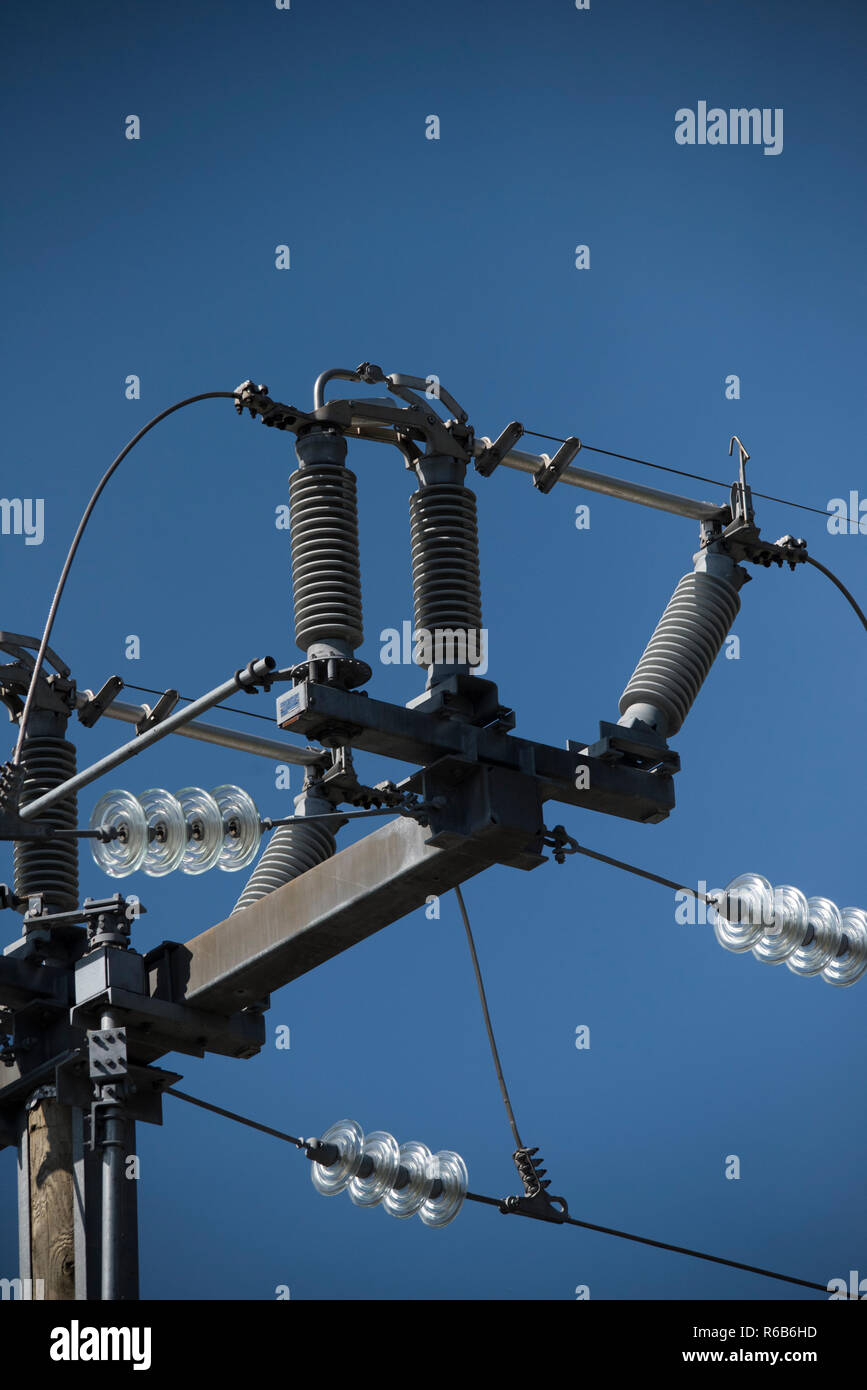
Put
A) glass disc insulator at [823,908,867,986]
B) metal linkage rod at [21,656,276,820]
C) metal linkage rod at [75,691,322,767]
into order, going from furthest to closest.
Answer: metal linkage rod at [75,691,322,767], glass disc insulator at [823,908,867,986], metal linkage rod at [21,656,276,820]

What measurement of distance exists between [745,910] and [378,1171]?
10.2 feet

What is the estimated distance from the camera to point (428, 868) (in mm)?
13906

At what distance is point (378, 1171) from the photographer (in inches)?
628

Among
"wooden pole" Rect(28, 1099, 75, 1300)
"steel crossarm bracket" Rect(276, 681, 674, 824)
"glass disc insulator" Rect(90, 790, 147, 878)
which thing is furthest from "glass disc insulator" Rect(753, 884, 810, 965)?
"wooden pole" Rect(28, 1099, 75, 1300)

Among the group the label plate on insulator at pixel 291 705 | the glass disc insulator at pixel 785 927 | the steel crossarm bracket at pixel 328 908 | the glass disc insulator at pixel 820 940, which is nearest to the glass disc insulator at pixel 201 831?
the steel crossarm bracket at pixel 328 908

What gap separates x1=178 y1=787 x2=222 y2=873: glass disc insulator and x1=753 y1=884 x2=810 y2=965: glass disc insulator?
315 cm

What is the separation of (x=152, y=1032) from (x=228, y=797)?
186 centimetres

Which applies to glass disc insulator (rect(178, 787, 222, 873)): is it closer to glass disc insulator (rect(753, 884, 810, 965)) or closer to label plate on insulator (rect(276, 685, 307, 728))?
label plate on insulator (rect(276, 685, 307, 728))

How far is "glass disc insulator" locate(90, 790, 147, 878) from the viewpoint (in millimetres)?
14594

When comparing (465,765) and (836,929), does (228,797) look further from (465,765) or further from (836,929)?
(836,929)

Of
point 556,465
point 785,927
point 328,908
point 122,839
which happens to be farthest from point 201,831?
point 785,927

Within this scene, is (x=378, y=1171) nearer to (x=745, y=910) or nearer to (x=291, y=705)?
(x=745, y=910)

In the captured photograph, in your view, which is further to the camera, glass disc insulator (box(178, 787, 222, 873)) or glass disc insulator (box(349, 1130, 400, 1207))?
glass disc insulator (box(349, 1130, 400, 1207))

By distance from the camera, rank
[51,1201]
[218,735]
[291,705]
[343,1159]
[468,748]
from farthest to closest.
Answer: [218,735] < [343,1159] < [51,1201] < [468,748] < [291,705]
